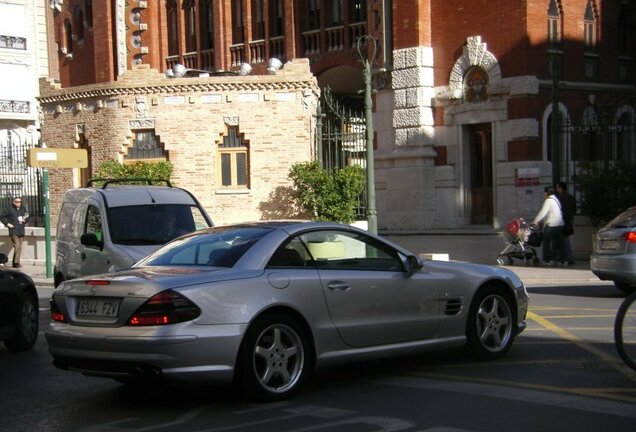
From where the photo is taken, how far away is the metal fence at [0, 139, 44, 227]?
86.6 ft

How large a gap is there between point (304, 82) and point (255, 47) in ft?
35.1

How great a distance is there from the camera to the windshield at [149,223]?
1357 centimetres

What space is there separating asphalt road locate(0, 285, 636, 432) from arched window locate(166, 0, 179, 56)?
93.8 ft

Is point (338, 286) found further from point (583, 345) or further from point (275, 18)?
point (275, 18)

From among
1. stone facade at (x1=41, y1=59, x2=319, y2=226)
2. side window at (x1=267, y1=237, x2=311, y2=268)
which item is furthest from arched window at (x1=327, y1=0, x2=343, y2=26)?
side window at (x1=267, y1=237, x2=311, y2=268)

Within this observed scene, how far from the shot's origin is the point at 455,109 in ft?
87.5

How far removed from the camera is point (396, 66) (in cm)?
2738

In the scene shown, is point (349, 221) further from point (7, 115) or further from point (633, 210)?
point (7, 115)

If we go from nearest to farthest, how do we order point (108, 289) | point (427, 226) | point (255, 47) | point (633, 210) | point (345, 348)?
point (108, 289) < point (345, 348) < point (633, 210) < point (427, 226) < point (255, 47)

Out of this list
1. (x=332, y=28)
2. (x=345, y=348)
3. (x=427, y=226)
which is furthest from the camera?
(x=332, y=28)

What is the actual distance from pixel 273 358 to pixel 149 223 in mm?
6632

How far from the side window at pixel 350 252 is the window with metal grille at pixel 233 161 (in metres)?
15.1

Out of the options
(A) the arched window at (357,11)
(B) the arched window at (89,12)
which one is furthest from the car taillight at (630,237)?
(B) the arched window at (89,12)

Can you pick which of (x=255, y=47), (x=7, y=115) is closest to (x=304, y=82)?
(x=255, y=47)
